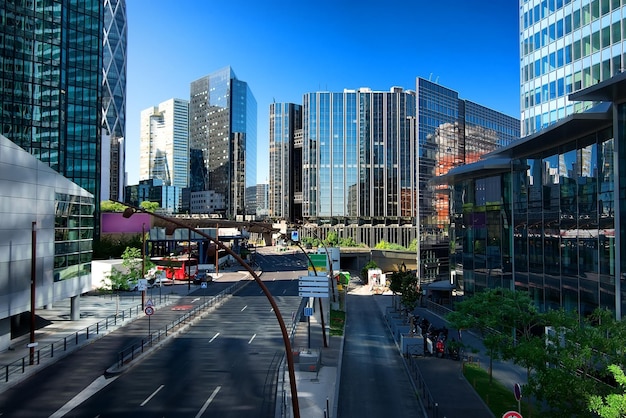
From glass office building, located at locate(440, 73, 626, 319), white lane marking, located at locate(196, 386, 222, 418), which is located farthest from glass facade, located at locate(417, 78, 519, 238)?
white lane marking, located at locate(196, 386, 222, 418)

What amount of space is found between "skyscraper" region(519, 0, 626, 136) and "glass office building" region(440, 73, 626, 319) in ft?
50.9

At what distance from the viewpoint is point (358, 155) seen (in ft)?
604

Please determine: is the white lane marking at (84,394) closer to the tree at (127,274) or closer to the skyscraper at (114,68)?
the tree at (127,274)

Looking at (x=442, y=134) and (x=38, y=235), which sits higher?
(x=442, y=134)

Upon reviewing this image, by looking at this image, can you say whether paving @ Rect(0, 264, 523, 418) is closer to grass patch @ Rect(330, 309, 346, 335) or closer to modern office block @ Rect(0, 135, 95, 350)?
grass patch @ Rect(330, 309, 346, 335)

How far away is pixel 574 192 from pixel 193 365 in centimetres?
2583

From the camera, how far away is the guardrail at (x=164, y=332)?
28.3m

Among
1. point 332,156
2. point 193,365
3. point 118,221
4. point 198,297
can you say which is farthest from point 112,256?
point 332,156

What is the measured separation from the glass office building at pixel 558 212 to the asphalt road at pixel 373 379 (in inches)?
435

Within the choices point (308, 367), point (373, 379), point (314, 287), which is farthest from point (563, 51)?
point (308, 367)

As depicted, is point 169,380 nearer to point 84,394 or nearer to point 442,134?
point 84,394

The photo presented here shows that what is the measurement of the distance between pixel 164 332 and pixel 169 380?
12075 mm

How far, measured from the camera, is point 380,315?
5084cm

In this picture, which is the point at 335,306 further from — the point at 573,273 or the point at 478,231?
the point at 573,273
